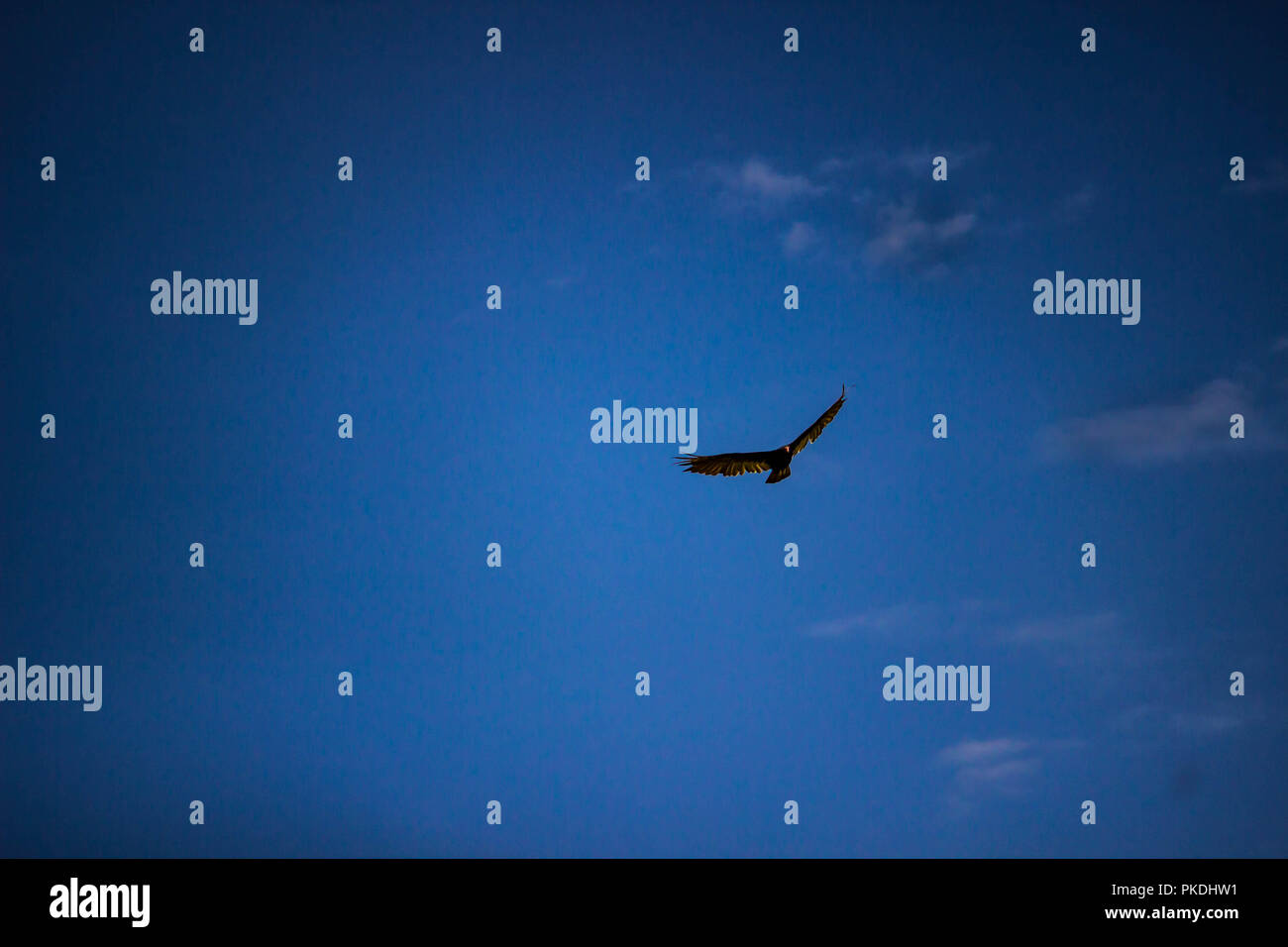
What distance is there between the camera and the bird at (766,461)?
21609 millimetres

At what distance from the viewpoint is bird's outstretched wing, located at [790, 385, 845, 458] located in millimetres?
21750

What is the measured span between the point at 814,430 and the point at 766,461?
109 cm

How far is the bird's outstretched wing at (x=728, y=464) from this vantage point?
848 inches

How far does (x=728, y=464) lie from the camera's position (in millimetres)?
21859

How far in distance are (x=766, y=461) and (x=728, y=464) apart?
2.43 feet

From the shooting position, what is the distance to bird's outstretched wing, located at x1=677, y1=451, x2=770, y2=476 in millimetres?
21531

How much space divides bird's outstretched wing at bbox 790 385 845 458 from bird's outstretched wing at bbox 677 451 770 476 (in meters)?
0.62

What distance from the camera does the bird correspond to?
21609 mm

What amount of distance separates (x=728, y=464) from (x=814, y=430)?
1.78 metres

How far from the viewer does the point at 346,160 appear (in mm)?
29609
